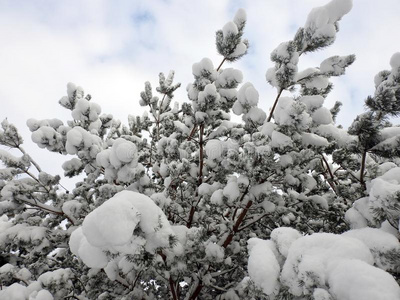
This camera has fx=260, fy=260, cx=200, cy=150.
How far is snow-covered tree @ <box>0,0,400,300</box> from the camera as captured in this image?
1354mm

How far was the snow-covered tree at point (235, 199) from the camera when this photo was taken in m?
1.35

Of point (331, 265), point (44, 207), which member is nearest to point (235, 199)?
point (331, 265)

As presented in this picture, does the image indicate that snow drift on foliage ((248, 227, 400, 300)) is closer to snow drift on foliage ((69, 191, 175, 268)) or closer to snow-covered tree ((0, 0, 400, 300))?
snow-covered tree ((0, 0, 400, 300))

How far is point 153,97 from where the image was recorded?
5426 millimetres

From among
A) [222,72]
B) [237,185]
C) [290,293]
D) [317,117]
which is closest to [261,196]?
[237,185]

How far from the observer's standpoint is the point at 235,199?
2.43 m

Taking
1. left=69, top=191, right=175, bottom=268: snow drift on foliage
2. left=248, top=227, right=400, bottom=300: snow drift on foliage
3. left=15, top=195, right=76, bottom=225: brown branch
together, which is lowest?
left=248, top=227, right=400, bottom=300: snow drift on foliage

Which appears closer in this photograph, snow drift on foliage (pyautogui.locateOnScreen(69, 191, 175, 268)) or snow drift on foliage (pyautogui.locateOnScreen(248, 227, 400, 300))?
snow drift on foliage (pyautogui.locateOnScreen(248, 227, 400, 300))

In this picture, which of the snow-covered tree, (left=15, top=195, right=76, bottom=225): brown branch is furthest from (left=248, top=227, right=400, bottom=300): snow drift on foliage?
(left=15, top=195, right=76, bottom=225): brown branch

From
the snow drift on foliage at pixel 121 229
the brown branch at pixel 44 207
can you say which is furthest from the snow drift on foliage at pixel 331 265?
the brown branch at pixel 44 207

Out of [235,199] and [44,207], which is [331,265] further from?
[44,207]

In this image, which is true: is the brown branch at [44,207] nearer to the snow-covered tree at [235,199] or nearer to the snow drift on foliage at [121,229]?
the snow-covered tree at [235,199]

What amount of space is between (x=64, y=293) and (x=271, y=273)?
2.36 metres

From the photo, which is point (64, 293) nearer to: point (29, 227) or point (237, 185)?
point (29, 227)
